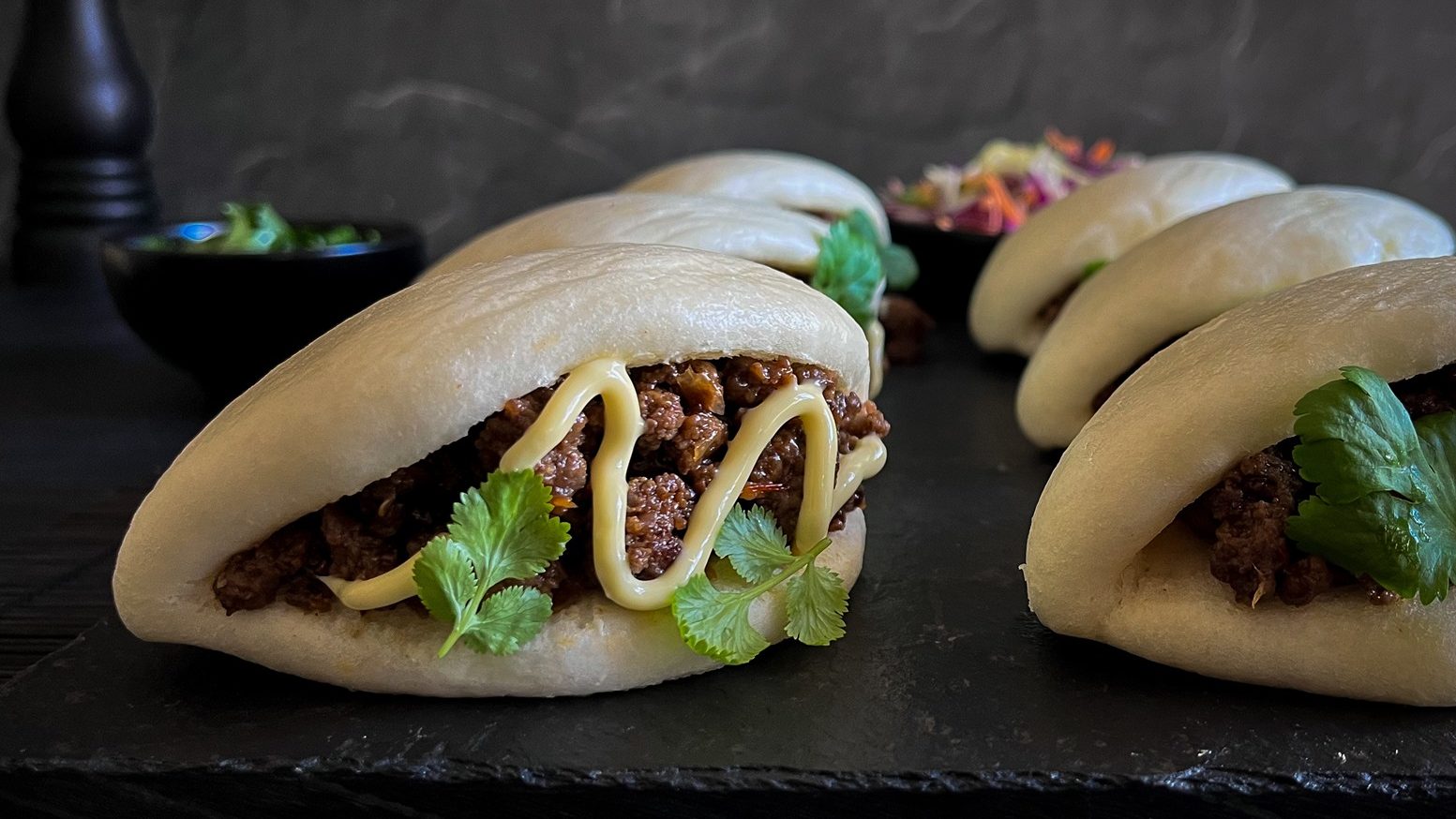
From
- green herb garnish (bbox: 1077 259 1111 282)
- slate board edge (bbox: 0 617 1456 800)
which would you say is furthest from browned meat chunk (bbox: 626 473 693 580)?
green herb garnish (bbox: 1077 259 1111 282)

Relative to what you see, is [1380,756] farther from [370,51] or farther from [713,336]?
[370,51]

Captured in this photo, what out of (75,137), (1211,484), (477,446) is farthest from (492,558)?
(75,137)

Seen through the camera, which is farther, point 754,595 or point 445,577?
point 754,595

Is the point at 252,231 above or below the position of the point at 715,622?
below

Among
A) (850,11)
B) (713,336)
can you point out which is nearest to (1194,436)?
(713,336)

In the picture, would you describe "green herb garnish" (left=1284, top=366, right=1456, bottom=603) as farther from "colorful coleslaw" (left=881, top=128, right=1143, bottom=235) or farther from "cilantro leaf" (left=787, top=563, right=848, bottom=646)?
"colorful coleslaw" (left=881, top=128, right=1143, bottom=235)

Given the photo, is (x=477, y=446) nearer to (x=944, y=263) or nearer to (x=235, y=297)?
(x=235, y=297)
